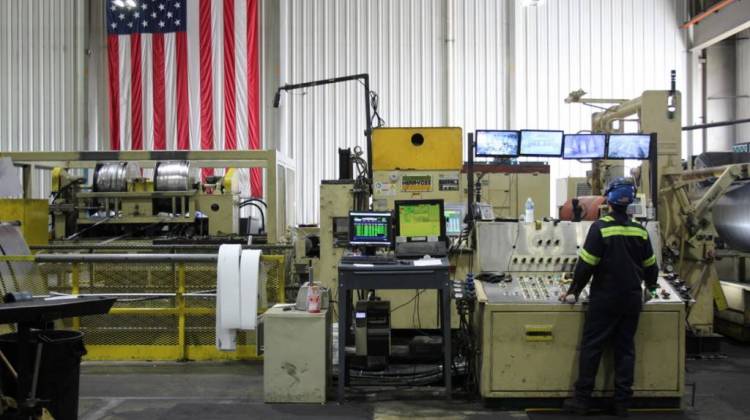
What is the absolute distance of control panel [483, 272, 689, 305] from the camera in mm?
4742

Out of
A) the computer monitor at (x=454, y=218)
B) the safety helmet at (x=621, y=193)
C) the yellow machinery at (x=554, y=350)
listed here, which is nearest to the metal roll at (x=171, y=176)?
the computer monitor at (x=454, y=218)

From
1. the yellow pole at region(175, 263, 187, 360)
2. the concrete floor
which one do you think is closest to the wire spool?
the yellow pole at region(175, 263, 187, 360)

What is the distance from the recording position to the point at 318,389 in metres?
4.86

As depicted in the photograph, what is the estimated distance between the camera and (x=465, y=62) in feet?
40.1

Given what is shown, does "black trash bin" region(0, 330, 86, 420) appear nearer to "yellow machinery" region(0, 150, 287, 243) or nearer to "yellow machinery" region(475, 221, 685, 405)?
"yellow machinery" region(475, 221, 685, 405)

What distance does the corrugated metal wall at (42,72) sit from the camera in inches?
492

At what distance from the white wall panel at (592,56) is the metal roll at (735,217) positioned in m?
5.05

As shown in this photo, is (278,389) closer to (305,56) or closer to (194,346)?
(194,346)

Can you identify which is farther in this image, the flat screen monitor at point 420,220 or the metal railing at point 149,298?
the metal railing at point 149,298

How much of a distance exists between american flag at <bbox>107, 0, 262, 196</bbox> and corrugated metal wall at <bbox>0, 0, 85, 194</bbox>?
0.83 m

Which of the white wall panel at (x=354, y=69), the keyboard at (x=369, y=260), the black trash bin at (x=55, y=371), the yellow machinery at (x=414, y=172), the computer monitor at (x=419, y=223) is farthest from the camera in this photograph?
the white wall panel at (x=354, y=69)

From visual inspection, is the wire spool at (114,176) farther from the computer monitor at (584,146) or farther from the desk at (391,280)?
the computer monitor at (584,146)

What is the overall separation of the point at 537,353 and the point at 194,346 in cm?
328

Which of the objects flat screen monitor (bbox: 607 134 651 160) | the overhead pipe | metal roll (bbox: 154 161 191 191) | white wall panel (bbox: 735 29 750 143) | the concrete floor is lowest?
the concrete floor
